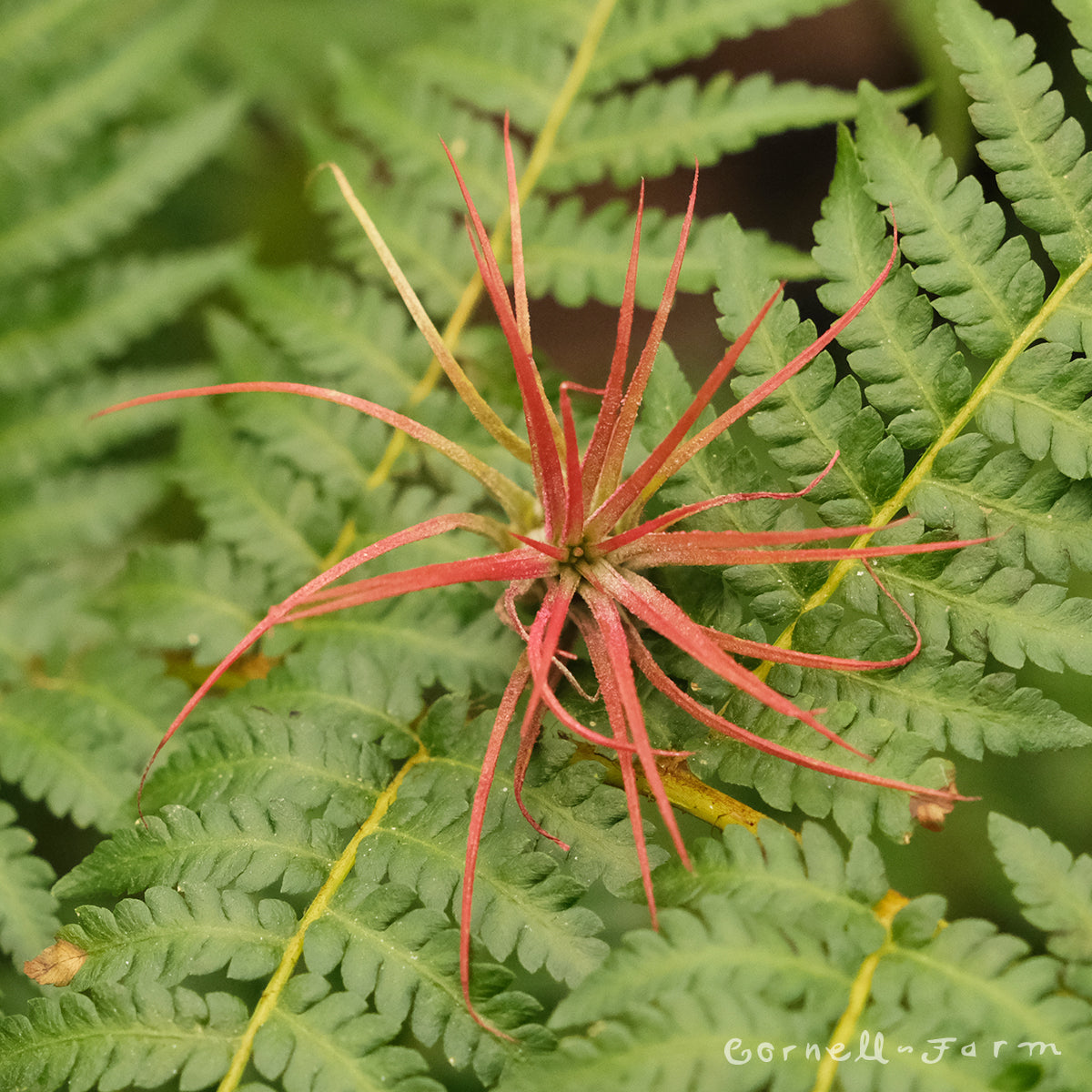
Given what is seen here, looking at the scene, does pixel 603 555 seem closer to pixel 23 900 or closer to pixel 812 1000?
pixel 812 1000

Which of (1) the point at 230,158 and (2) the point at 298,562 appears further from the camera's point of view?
(1) the point at 230,158

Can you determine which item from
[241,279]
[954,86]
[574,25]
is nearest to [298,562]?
[241,279]

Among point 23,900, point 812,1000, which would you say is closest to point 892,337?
point 812,1000

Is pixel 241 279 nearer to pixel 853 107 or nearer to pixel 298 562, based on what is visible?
pixel 298 562

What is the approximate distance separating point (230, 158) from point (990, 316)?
223cm

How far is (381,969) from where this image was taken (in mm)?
1165

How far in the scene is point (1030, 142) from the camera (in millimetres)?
1218

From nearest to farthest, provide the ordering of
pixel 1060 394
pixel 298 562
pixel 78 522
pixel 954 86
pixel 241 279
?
1. pixel 1060 394
2. pixel 298 562
3. pixel 241 279
4. pixel 78 522
5. pixel 954 86

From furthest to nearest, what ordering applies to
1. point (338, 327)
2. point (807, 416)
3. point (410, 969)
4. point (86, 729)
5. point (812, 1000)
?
1. point (338, 327)
2. point (86, 729)
3. point (807, 416)
4. point (410, 969)
5. point (812, 1000)

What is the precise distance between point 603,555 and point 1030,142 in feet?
2.50

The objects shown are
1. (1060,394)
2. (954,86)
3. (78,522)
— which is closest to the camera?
(1060,394)

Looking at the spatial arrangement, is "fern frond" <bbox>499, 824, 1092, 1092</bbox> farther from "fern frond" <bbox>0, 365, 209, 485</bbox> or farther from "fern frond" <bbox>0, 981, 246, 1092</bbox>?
"fern frond" <bbox>0, 365, 209, 485</bbox>

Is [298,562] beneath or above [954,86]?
beneath

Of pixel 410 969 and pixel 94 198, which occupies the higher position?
pixel 94 198
